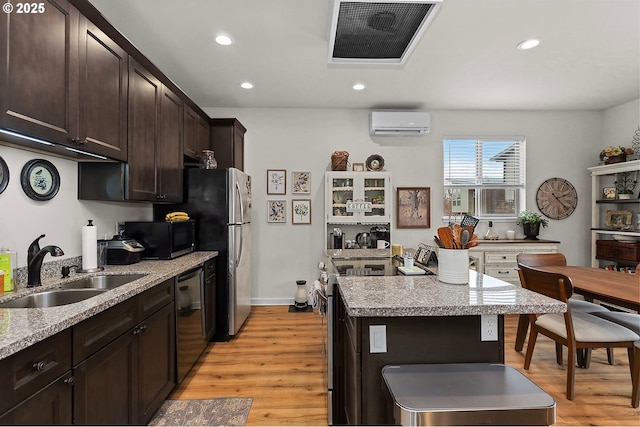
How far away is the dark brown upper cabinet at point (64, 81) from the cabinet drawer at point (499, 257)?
4.24 metres

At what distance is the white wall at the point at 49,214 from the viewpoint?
1.78 meters

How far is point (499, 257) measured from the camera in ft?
13.5

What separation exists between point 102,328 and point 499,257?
4.34 m

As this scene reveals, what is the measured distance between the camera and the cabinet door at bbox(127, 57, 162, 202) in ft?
7.50

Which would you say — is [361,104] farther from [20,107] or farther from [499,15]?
[20,107]

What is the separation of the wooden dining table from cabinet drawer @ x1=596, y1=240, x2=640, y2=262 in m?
1.37

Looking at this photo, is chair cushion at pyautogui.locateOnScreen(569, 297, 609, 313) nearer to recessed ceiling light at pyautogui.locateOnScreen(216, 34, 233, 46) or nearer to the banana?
the banana

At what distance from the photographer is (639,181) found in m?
3.98

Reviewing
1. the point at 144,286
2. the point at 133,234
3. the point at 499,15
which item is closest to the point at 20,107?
the point at 144,286

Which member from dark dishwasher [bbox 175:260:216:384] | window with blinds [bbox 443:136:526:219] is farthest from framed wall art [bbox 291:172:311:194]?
window with blinds [bbox 443:136:526:219]

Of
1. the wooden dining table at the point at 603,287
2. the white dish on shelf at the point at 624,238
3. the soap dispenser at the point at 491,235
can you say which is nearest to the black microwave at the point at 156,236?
the wooden dining table at the point at 603,287

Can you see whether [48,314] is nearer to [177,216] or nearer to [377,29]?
[177,216]

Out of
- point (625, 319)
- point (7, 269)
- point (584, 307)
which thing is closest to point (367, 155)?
point (584, 307)

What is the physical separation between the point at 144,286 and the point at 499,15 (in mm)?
3109
